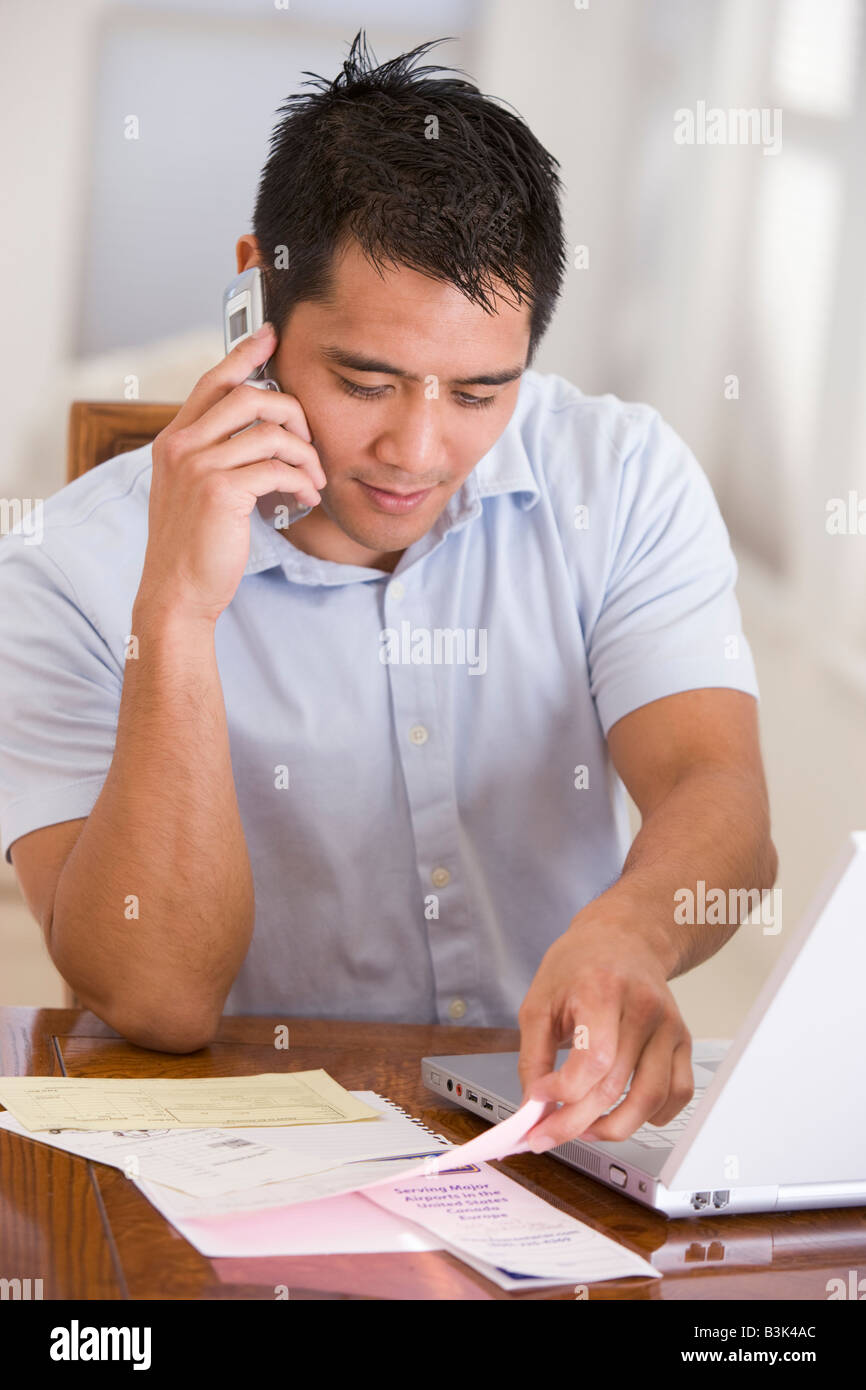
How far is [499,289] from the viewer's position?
1.23 meters

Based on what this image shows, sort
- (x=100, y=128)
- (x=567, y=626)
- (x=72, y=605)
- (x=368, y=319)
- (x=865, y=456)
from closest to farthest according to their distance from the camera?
1. (x=368, y=319)
2. (x=72, y=605)
3. (x=567, y=626)
4. (x=865, y=456)
5. (x=100, y=128)

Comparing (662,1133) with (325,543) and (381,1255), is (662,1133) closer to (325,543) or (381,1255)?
(381,1255)

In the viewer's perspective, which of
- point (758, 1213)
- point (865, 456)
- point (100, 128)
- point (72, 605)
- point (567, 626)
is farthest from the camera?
point (100, 128)

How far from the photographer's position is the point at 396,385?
122 centimetres

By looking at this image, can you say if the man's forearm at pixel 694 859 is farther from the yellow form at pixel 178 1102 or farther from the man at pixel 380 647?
the yellow form at pixel 178 1102

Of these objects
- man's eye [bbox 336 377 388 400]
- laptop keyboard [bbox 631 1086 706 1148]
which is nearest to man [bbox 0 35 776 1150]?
man's eye [bbox 336 377 388 400]

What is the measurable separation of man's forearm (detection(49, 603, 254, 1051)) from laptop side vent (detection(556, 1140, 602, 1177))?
36cm

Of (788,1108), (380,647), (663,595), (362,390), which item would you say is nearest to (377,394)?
(362,390)

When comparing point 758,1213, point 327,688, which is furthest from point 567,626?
point 758,1213

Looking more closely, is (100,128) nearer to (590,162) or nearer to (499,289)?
(590,162)

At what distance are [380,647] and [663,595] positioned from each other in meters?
0.30

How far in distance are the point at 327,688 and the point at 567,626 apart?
0.25 meters

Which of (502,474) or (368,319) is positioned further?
(502,474)

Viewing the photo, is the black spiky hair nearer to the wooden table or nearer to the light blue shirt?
the light blue shirt
